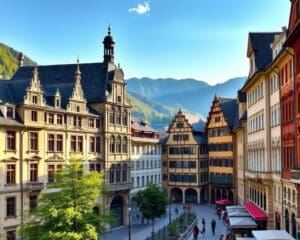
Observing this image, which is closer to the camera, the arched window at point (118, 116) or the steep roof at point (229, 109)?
the arched window at point (118, 116)

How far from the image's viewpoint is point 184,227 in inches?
2763

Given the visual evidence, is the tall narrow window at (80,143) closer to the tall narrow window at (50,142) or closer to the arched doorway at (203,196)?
the tall narrow window at (50,142)

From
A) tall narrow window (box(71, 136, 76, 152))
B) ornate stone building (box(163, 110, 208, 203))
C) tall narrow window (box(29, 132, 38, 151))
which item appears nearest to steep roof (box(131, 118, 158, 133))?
ornate stone building (box(163, 110, 208, 203))

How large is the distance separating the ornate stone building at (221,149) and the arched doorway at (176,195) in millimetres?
6778

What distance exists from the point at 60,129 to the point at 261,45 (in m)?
25.3

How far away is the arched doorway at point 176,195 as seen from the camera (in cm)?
11944

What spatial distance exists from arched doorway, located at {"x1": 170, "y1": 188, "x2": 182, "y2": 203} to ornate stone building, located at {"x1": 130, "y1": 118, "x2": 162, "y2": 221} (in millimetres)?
12637

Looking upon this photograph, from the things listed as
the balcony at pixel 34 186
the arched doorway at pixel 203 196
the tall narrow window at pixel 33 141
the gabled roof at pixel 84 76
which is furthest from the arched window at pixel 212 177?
the tall narrow window at pixel 33 141

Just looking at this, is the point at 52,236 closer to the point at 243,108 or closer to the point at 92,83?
the point at 92,83

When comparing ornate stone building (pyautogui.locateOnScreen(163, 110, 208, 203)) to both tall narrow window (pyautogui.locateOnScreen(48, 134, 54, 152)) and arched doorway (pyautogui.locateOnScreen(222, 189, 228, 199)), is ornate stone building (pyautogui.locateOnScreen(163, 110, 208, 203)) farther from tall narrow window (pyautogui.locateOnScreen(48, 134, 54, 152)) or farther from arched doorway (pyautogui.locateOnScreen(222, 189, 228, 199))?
tall narrow window (pyautogui.locateOnScreen(48, 134, 54, 152))

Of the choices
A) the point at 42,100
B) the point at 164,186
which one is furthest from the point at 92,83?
the point at 164,186

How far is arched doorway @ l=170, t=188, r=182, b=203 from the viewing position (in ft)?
392

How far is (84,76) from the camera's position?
79.4 meters

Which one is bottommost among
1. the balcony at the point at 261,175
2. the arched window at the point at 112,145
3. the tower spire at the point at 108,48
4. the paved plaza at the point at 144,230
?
the paved plaza at the point at 144,230
